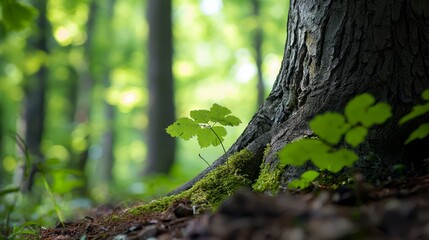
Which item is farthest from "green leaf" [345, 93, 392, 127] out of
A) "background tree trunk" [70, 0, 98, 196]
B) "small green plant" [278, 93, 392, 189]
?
"background tree trunk" [70, 0, 98, 196]

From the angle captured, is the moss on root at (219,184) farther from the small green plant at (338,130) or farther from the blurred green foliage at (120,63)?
the blurred green foliage at (120,63)

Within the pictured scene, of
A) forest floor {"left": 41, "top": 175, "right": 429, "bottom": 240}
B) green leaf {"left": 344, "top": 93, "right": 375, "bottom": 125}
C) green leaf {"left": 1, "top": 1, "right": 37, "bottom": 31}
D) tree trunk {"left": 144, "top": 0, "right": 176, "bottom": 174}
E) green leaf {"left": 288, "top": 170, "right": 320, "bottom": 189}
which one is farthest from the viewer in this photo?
tree trunk {"left": 144, "top": 0, "right": 176, "bottom": 174}

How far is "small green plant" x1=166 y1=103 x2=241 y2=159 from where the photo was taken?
2334 millimetres

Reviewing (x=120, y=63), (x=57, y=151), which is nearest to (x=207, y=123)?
(x=57, y=151)

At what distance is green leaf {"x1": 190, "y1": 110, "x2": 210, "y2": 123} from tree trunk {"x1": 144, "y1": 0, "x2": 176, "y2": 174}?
262 inches

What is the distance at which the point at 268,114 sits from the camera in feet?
8.71

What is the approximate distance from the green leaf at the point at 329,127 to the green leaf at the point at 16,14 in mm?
2830

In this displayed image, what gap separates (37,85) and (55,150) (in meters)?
6.05

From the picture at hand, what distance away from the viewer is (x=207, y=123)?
2.38m

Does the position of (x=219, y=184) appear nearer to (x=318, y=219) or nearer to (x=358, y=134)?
(x=358, y=134)

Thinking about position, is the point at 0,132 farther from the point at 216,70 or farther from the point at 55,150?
the point at 216,70

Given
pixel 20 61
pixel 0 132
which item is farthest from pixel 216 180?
pixel 0 132

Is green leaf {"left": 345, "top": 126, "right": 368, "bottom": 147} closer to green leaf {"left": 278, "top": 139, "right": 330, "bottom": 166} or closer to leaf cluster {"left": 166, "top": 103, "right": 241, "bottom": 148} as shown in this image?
green leaf {"left": 278, "top": 139, "right": 330, "bottom": 166}

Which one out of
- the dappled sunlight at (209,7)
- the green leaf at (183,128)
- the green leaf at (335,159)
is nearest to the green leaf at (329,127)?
the green leaf at (335,159)
